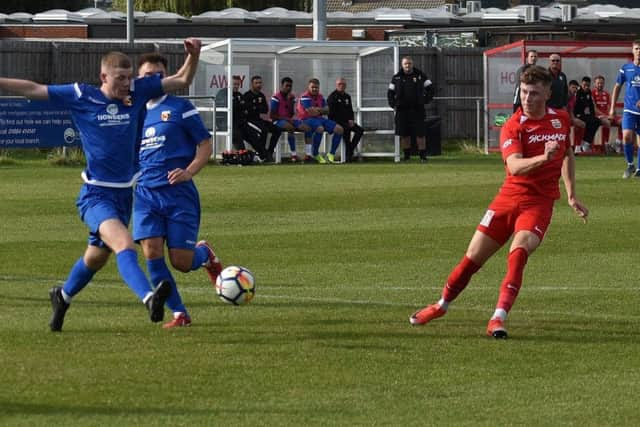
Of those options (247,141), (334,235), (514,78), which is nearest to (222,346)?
(334,235)

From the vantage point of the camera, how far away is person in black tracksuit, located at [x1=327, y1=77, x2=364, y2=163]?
97.2 feet

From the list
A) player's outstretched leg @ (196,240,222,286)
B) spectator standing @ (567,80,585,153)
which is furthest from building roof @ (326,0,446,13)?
Answer: player's outstretched leg @ (196,240,222,286)

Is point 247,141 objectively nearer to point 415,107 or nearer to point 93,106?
point 415,107

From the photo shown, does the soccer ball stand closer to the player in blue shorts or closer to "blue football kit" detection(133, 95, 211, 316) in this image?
"blue football kit" detection(133, 95, 211, 316)

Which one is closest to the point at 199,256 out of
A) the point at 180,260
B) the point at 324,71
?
the point at 180,260

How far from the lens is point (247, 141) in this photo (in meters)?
29.5

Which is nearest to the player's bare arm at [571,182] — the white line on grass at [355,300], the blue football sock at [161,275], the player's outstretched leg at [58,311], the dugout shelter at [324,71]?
the white line on grass at [355,300]

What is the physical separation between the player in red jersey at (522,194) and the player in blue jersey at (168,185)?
183cm

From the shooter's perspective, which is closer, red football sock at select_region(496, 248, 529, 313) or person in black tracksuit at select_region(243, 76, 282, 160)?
red football sock at select_region(496, 248, 529, 313)

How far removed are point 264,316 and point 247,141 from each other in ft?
62.9

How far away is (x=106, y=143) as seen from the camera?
31.0 feet

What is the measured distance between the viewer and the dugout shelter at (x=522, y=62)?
Answer: 33906mm

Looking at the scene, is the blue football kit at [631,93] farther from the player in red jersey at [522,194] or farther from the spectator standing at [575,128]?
the player in red jersey at [522,194]

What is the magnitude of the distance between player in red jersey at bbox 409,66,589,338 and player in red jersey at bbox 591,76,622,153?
2391 centimetres
